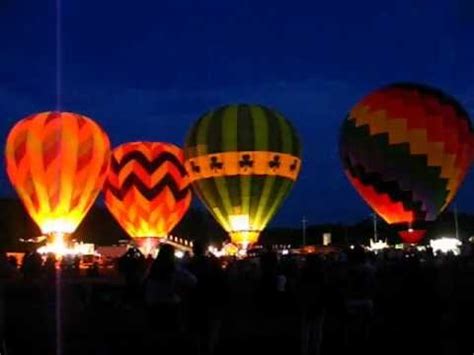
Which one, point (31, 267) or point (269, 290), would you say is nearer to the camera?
point (269, 290)

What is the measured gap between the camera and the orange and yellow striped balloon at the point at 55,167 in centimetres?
2555

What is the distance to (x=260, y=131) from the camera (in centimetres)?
2716

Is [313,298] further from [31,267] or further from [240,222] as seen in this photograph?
[240,222]

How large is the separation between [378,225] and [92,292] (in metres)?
78.2

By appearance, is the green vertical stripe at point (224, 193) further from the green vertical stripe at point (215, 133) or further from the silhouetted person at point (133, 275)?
the silhouetted person at point (133, 275)

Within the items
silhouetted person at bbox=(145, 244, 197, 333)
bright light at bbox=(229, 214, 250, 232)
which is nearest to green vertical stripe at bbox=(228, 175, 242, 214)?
bright light at bbox=(229, 214, 250, 232)

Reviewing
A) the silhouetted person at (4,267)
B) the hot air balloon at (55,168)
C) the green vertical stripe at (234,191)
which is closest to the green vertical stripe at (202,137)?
the green vertical stripe at (234,191)

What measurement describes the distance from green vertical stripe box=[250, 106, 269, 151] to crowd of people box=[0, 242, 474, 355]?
11428 mm

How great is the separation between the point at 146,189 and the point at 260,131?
5.65m

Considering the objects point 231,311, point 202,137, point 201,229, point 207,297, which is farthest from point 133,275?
point 201,229

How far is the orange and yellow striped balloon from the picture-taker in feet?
83.8

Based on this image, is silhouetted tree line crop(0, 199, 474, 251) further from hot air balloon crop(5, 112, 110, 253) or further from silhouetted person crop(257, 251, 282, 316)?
silhouetted person crop(257, 251, 282, 316)

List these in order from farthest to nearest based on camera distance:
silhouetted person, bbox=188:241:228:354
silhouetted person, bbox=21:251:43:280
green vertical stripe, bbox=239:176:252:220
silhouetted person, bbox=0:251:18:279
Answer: green vertical stripe, bbox=239:176:252:220 → silhouetted person, bbox=21:251:43:280 → silhouetted person, bbox=188:241:228:354 → silhouetted person, bbox=0:251:18:279


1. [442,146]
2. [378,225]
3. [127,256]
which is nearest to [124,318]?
[127,256]
